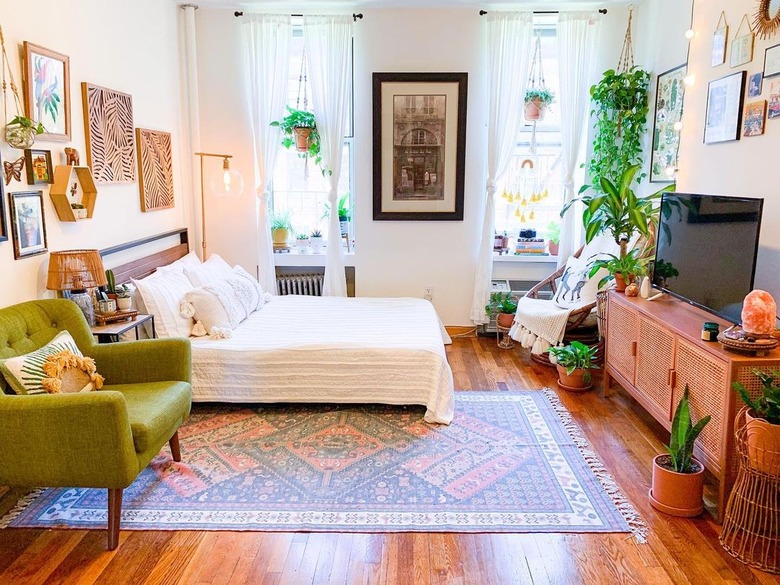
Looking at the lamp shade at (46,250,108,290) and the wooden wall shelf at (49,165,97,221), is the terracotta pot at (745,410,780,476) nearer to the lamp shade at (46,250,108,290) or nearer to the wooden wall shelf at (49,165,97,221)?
the lamp shade at (46,250,108,290)

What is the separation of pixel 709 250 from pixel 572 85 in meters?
2.60

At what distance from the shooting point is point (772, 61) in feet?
9.64

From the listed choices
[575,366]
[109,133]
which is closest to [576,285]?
[575,366]

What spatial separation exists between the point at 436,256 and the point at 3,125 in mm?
3494

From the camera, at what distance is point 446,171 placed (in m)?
5.36

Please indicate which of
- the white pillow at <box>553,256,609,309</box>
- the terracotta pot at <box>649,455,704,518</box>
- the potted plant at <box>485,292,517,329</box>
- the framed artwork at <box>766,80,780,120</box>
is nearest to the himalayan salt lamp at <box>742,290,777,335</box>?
the terracotta pot at <box>649,455,704,518</box>

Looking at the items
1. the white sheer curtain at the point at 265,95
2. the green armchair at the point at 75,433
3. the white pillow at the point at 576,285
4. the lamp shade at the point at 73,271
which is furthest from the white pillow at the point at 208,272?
the white pillow at the point at 576,285

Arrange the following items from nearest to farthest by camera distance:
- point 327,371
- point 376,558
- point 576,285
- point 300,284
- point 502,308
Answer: point 376,558 < point 327,371 < point 576,285 < point 502,308 < point 300,284

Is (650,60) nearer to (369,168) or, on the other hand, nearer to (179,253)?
(369,168)

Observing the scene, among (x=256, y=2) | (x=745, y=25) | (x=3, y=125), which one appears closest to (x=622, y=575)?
(x=745, y=25)

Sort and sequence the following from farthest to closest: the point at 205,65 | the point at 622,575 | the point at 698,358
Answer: the point at 205,65, the point at 698,358, the point at 622,575

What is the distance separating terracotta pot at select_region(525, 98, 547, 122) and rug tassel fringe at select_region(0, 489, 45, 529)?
176 inches

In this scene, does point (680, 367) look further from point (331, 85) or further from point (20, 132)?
point (331, 85)

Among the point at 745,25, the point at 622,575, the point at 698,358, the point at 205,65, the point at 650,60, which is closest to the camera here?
the point at 622,575
